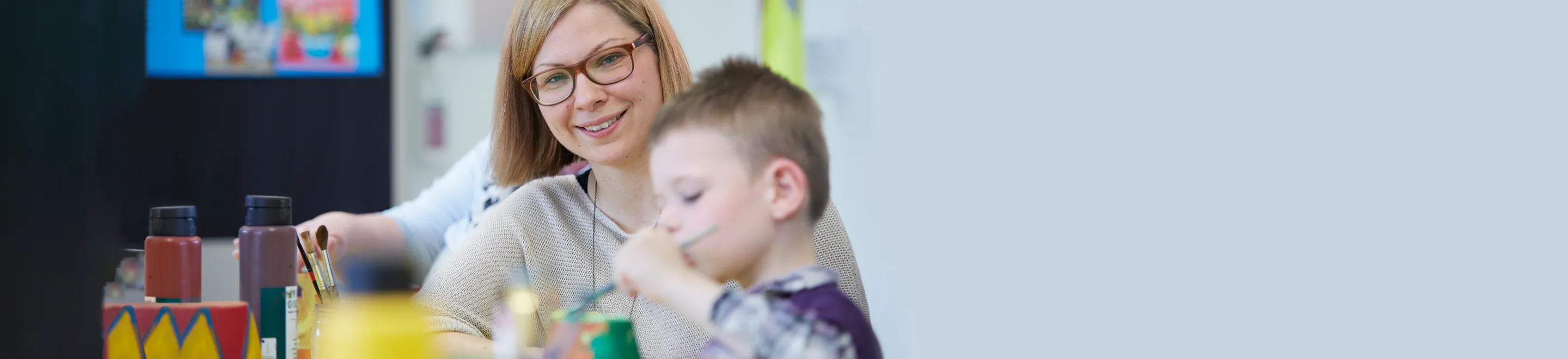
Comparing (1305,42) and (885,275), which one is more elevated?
(1305,42)

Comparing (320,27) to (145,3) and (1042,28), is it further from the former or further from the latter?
(1042,28)

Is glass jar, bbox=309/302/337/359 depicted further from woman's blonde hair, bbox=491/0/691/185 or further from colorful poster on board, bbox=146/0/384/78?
colorful poster on board, bbox=146/0/384/78

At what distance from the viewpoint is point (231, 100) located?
3410 millimetres

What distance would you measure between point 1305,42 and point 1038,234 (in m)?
0.33

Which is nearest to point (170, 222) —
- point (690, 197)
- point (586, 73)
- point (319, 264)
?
point (319, 264)

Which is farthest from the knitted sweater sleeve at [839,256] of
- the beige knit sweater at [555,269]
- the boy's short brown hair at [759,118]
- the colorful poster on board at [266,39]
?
the colorful poster on board at [266,39]

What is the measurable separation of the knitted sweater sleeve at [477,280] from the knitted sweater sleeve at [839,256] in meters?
0.36

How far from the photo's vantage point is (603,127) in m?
1.31

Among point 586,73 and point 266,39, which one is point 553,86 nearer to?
point 586,73

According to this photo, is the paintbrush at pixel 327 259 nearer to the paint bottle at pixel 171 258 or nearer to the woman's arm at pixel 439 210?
the paint bottle at pixel 171 258

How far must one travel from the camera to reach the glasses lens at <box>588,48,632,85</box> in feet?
4.29

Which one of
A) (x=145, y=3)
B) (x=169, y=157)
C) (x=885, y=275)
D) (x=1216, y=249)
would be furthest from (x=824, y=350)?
(x=169, y=157)

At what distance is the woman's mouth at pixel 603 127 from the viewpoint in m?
1.31

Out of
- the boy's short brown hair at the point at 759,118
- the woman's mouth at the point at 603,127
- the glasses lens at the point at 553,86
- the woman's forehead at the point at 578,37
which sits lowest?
the boy's short brown hair at the point at 759,118
